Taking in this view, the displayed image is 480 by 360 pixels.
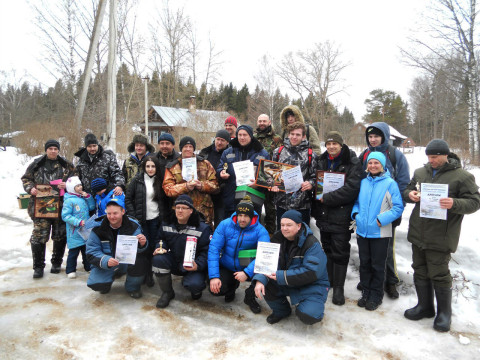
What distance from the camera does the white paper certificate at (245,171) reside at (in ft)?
13.6

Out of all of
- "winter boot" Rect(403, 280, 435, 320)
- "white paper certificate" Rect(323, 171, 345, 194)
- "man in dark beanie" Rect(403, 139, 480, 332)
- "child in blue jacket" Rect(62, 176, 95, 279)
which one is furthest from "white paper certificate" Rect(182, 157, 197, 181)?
"winter boot" Rect(403, 280, 435, 320)

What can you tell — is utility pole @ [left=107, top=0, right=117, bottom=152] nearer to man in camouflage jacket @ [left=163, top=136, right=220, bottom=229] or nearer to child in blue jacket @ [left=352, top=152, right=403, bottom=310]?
man in camouflage jacket @ [left=163, top=136, right=220, bottom=229]

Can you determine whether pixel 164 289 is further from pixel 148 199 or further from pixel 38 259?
pixel 38 259

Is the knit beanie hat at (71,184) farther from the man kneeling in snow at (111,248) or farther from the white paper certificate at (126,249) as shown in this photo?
the white paper certificate at (126,249)

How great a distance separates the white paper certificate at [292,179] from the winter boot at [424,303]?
5.93ft

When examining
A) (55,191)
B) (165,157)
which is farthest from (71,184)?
(165,157)

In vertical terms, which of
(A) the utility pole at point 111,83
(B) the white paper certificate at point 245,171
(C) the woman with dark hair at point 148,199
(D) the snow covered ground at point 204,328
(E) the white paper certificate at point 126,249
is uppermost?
(A) the utility pole at point 111,83

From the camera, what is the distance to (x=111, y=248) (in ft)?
13.1

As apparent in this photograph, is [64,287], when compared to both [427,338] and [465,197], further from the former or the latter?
[465,197]

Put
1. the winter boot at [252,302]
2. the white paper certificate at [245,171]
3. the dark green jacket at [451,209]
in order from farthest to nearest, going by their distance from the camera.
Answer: the white paper certificate at [245,171] → the winter boot at [252,302] → the dark green jacket at [451,209]

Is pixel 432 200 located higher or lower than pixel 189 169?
lower

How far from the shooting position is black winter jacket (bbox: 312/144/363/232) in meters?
3.74

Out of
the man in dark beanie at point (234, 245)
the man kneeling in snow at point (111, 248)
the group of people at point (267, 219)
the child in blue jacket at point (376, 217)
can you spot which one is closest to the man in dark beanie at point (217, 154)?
the group of people at point (267, 219)

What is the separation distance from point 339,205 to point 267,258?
1251 mm
